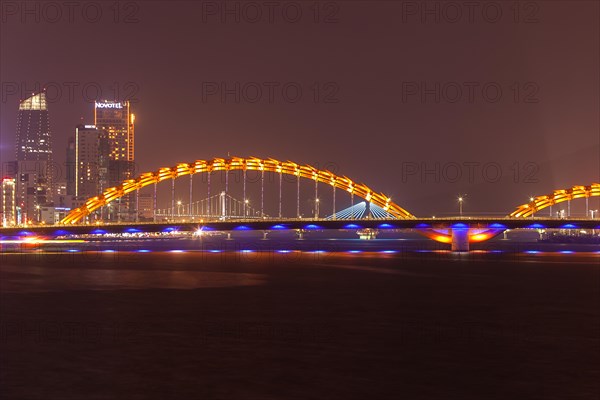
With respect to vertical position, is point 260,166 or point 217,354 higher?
point 260,166

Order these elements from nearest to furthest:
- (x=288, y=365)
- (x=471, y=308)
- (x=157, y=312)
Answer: (x=288, y=365)
(x=157, y=312)
(x=471, y=308)

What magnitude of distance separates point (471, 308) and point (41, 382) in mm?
26593

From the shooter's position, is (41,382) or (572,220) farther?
(572,220)

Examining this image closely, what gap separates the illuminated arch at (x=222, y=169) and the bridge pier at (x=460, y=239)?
7.44m

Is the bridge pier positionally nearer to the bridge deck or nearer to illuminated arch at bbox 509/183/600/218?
the bridge deck

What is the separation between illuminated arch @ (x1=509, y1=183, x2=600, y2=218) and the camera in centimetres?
13125

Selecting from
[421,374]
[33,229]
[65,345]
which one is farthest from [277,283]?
[33,229]

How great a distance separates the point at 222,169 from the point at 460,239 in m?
35.5

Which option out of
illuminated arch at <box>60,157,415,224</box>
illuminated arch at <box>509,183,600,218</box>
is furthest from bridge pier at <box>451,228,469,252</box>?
illuminated arch at <box>509,183,600,218</box>

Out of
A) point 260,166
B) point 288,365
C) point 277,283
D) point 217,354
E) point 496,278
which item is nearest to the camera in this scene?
point 288,365

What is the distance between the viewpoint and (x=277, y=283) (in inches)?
2336

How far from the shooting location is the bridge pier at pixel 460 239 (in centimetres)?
11100

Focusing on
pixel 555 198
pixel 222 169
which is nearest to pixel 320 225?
pixel 222 169

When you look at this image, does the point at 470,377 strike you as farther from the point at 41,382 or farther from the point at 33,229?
the point at 33,229
